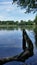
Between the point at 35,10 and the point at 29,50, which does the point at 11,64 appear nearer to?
the point at 29,50

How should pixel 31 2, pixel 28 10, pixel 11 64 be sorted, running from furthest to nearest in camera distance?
pixel 28 10 < pixel 31 2 < pixel 11 64

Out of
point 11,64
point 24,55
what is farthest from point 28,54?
point 11,64

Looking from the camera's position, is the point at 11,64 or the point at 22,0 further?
the point at 22,0

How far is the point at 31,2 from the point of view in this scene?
1091cm

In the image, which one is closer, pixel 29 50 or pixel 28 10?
pixel 29 50

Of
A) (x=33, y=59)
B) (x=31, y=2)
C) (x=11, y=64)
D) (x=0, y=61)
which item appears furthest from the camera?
(x=33, y=59)

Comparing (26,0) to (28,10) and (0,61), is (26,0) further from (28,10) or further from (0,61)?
Answer: (0,61)

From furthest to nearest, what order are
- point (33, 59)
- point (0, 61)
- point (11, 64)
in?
1. point (33, 59)
2. point (11, 64)
3. point (0, 61)

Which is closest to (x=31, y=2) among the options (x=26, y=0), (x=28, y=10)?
(x=26, y=0)

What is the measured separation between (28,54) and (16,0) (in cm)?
385

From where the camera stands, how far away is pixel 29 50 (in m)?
8.77

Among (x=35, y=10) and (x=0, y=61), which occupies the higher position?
(x=35, y=10)

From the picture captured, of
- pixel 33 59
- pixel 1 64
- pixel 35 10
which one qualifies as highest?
pixel 35 10

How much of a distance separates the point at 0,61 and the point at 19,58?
0.71m
